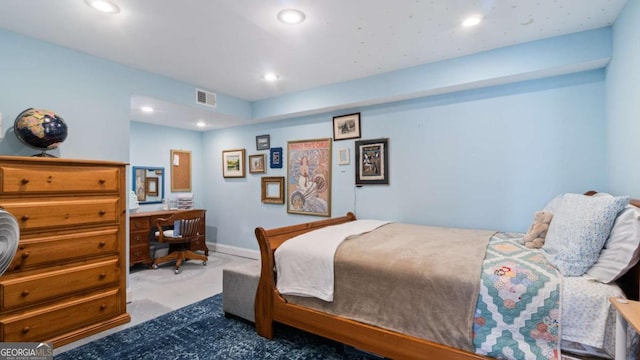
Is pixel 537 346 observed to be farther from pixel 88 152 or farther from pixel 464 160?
pixel 88 152

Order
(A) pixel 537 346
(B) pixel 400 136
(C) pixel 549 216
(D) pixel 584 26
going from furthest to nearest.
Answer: (B) pixel 400 136
(D) pixel 584 26
(C) pixel 549 216
(A) pixel 537 346

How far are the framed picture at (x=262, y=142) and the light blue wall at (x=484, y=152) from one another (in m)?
0.88

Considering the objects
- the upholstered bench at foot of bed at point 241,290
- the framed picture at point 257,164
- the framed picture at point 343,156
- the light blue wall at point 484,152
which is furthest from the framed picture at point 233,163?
the upholstered bench at foot of bed at point 241,290

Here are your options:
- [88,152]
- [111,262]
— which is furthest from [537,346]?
[88,152]

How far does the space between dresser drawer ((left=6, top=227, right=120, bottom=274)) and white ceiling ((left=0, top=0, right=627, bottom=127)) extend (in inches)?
62.5

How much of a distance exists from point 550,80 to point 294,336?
10.4 ft

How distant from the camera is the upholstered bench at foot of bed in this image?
2488 mm

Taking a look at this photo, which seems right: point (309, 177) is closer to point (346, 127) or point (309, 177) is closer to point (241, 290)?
point (346, 127)

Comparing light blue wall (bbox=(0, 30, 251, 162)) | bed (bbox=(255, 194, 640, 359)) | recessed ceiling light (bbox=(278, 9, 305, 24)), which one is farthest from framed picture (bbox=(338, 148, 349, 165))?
light blue wall (bbox=(0, 30, 251, 162))

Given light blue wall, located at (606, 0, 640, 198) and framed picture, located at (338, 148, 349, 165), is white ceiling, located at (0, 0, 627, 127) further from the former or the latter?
framed picture, located at (338, 148, 349, 165)

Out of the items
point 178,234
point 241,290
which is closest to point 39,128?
point 241,290

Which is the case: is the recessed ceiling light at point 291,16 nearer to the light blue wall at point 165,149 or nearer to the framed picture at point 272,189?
the framed picture at point 272,189

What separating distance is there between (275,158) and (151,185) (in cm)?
207

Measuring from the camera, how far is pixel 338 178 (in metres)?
3.92
